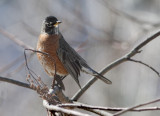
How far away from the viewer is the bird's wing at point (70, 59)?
187 inches

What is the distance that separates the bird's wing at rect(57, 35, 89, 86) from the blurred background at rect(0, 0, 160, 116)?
1138 mm

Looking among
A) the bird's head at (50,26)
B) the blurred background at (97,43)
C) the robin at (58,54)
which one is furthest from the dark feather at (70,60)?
the blurred background at (97,43)

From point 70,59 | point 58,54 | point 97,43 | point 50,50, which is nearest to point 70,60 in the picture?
point 70,59

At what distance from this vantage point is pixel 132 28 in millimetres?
8312

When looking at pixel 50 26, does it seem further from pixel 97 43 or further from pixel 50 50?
pixel 97 43

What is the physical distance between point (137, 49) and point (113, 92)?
4.51 metres

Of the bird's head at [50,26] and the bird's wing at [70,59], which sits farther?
the bird's head at [50,26]

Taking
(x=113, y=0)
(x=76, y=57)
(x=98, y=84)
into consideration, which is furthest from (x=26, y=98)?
(x=113, y=0)

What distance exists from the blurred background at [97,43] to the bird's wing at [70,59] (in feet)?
3.73

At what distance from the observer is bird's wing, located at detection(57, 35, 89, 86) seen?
15.6 ft

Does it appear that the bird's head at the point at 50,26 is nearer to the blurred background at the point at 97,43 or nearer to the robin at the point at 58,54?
the robin at the point at 58,54

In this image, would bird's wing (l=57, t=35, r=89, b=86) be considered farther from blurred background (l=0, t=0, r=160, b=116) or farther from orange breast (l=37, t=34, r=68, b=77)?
blurred background (l=0, t=0, r=160, b=116)

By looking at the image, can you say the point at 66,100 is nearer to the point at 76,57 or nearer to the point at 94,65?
the point at 76,57

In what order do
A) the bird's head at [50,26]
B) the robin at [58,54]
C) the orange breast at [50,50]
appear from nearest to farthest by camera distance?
the orange breast at [50,50] → the robin at [58,54] → the bird's head at [50,26]
